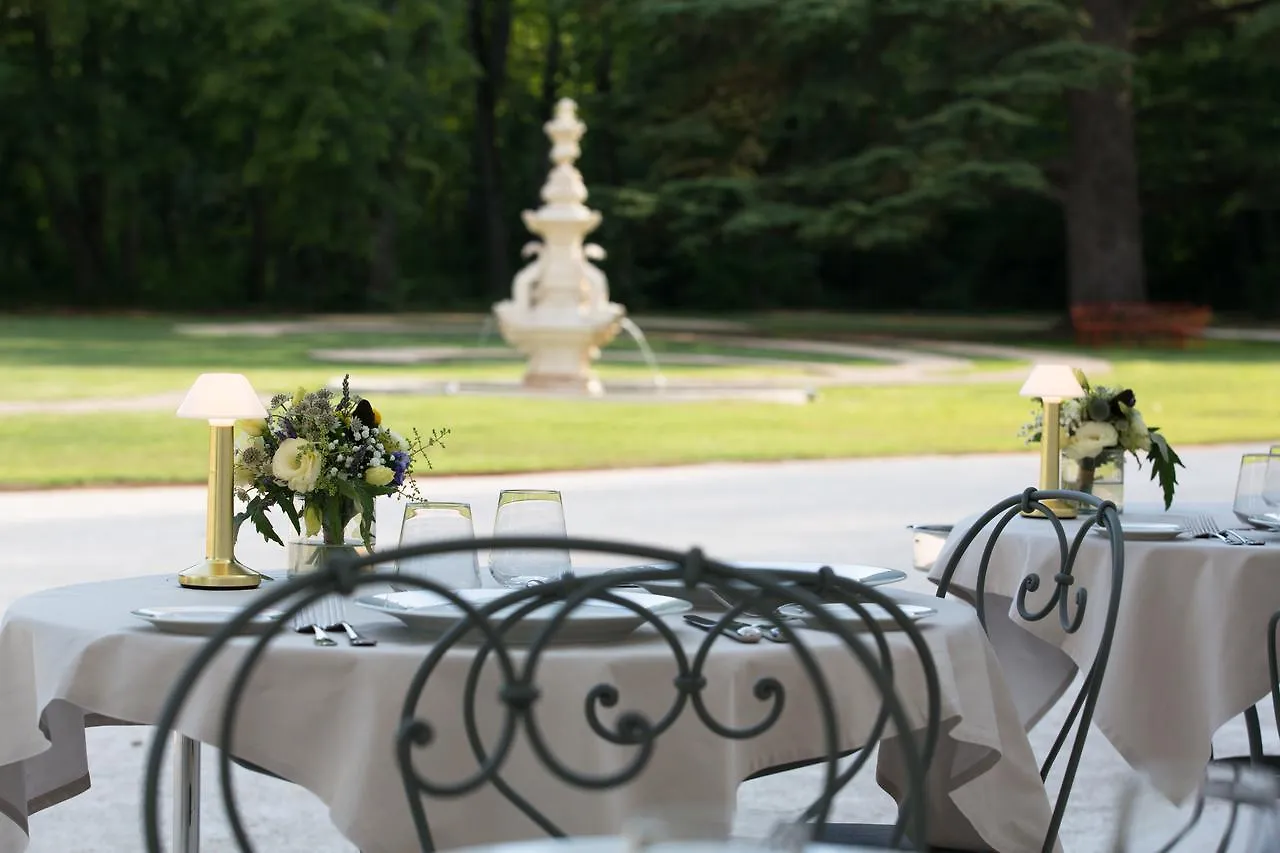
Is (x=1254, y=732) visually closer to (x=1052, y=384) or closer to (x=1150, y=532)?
(x=1150, y=532)

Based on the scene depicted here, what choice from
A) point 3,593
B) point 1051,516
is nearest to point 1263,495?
point 1051,516

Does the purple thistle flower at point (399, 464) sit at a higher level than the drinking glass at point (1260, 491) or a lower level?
higher

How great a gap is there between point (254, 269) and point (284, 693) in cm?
5156

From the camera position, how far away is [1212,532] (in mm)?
4941

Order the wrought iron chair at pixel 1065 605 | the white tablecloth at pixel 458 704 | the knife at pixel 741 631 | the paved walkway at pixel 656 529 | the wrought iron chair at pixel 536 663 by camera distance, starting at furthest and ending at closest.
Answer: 1. the paved walkway at pixel 656 529
2. the wrought iron chair at pixel 1065 605
3. the knife at pixel 741 631
4. the white tablecloth at pixel 458 704
5. the wrought iron chair at pixel 536 663

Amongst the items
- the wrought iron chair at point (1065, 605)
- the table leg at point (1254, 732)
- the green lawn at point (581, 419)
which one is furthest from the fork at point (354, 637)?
the green lawn at point (581, 419)

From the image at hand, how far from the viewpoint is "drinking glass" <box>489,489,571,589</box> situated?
10.8 ft

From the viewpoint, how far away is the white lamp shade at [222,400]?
3648 millimetres

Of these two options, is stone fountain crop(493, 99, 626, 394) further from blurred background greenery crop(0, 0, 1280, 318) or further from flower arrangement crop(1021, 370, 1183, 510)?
flower arrangement crop(1021, 370, 1183, 510)

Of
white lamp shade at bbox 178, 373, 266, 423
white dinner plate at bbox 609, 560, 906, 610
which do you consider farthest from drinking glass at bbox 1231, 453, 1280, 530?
white lamp shade at bbox 178, 373, 266, 423

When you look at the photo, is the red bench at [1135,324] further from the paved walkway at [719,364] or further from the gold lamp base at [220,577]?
the gold lamp base at [220,577]

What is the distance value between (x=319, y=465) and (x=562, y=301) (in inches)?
857

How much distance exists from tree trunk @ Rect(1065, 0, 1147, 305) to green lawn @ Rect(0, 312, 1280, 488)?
9232 millimetres

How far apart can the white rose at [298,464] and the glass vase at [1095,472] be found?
2500 mm
